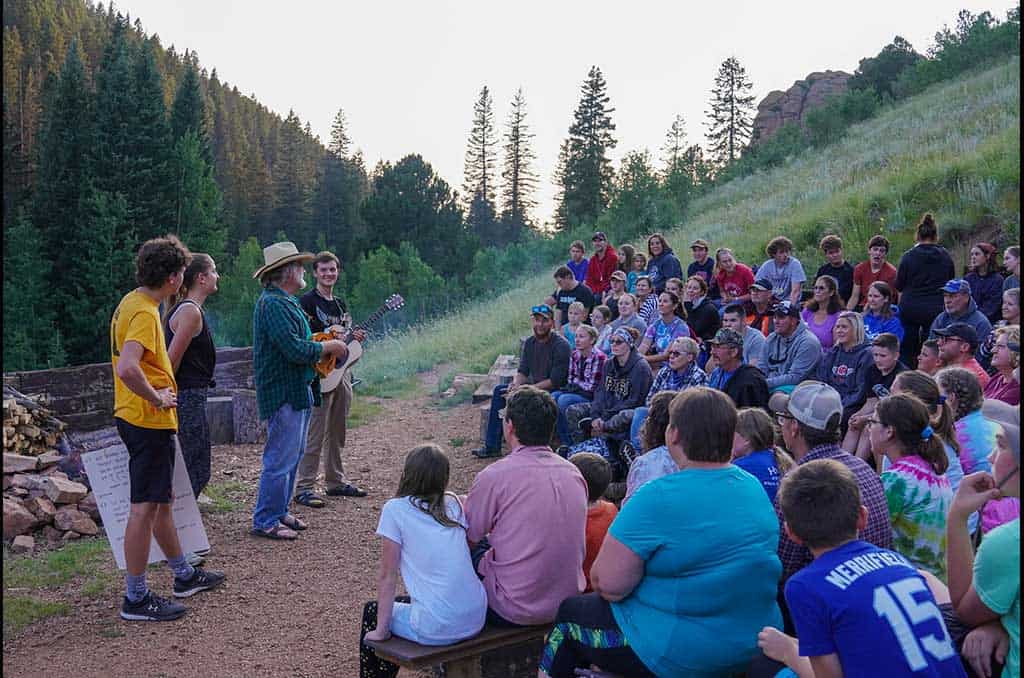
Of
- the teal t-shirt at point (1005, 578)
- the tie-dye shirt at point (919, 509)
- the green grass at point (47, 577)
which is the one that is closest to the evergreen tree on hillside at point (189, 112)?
the green grass at point (47, 577)

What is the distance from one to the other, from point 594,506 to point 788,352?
3625 millimetres

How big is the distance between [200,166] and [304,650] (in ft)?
122

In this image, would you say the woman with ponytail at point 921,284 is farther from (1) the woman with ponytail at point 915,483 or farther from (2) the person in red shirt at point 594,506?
(2) the person in red shirt at point 594,506

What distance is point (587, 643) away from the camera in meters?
3.02

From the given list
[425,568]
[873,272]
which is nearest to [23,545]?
[425,568]

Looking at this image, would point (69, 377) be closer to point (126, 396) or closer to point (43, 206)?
point (126, 396)

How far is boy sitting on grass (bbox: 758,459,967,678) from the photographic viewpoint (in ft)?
7.00

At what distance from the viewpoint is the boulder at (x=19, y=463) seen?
6.48m

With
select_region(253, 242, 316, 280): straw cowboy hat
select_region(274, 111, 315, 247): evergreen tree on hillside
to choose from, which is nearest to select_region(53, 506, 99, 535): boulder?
select_region(253, 242, 316, 280): straw cowboy hat

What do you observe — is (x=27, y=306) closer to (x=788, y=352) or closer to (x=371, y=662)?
(x=788, y=352)

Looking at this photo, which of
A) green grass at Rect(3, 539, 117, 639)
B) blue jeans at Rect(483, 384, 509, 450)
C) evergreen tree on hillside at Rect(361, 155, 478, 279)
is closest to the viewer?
green grass at Rect(3, 539, 117, 639)

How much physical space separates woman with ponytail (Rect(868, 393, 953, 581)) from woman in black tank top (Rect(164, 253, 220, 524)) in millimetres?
3646

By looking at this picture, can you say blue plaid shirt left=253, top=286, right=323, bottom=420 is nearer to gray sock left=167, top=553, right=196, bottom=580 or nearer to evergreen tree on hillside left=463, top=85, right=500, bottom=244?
gray sock left=167, top=553, right=196, bottom=580

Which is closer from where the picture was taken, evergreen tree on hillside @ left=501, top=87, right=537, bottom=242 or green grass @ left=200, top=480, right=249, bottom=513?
green grass @ left=200, top=480, right=249, bottom=513
